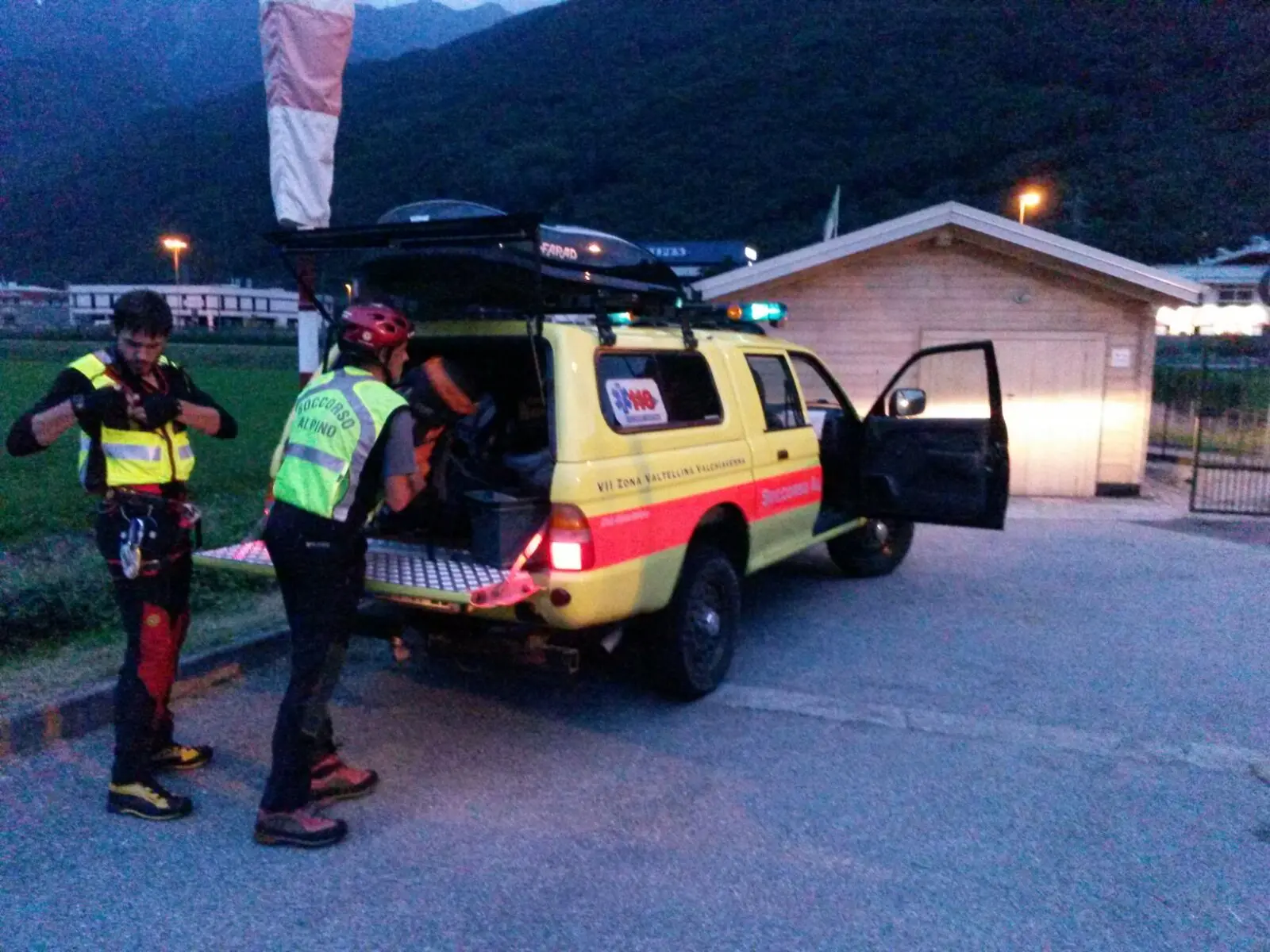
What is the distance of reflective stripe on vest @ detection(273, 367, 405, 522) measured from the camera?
A: 3.81 metres

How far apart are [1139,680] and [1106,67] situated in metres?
68.8

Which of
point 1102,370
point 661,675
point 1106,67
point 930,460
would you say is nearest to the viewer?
point 661,675

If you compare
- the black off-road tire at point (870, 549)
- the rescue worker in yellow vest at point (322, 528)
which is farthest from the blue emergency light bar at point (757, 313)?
the rescue worker in yellow vest at point (322, 528)

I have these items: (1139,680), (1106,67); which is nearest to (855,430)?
(1139,680)

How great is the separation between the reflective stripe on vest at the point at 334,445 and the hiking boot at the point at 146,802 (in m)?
1.32

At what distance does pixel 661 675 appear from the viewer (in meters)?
5.36

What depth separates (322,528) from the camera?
3.79 m

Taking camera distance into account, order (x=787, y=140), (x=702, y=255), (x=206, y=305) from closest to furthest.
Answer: (x=702, y=255) < (x=206, y=305) < (x=787, y=140)

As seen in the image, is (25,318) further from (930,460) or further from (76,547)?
(930,460)

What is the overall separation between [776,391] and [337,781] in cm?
371

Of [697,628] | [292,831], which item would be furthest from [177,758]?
[697,628]

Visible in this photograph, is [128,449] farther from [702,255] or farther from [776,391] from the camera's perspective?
[702,255]

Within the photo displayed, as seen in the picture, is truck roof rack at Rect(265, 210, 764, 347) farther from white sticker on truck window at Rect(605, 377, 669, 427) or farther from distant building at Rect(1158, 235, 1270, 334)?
distant building at Rect(1158, 235, 1270, 334)

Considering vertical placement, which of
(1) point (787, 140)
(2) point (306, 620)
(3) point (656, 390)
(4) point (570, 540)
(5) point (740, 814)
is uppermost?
(1) point (787, 140)
